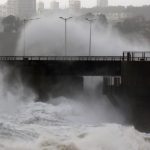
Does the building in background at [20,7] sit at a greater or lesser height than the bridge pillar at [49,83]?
greater

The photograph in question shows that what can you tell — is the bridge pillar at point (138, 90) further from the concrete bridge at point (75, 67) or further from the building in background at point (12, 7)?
the building in background at point (12, 7)

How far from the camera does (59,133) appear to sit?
77.7ft

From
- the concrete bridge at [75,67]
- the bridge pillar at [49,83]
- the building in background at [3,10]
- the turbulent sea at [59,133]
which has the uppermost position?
the building in background at [3,10]

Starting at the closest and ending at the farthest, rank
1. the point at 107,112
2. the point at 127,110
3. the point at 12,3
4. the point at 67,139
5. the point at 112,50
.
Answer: the point at 67,139, the point at 127,110, the point at 107,112, the point at 112,50, the point at 12,3

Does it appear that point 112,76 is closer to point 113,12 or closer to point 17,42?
point 17,42

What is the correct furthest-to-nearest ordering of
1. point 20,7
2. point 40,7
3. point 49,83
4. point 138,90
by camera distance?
point 40,7
point 20,7
point 49,83
point 138,90

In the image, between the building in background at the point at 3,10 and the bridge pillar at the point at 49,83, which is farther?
the building in background at the point at 3,10

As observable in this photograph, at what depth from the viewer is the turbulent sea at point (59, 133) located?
68.1 feet

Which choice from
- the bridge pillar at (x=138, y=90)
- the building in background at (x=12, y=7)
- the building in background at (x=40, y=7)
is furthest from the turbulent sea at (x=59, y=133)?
the building in background at (x=12, y=7)

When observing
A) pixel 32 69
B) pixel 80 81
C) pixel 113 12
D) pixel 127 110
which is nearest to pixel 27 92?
pixel 32 69

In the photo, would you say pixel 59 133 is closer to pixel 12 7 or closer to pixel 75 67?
pixel 75 67

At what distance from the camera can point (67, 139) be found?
21.9 metres

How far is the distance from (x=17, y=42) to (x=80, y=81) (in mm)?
51131

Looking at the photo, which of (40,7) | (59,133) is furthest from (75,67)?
(40,7)
